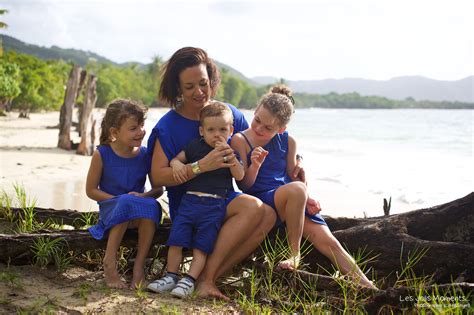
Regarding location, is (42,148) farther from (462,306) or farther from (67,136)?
(462,306)

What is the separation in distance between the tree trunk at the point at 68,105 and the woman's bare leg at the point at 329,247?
43.2ft

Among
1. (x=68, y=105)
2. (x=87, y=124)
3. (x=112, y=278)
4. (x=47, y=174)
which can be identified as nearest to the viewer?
(x=112, y=278)

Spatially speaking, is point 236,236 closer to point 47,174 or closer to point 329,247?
point 329,247

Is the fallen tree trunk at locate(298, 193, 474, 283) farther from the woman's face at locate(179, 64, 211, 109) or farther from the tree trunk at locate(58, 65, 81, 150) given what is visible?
the tree trunk at locate(58, 65, 81, 150)

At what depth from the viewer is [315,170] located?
1598 cm

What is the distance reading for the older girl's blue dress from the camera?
3594 mm

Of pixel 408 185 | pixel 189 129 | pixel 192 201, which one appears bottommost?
pixel 408 185

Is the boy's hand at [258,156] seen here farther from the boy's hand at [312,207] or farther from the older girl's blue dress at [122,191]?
the older girl's blue dress at [122,191]

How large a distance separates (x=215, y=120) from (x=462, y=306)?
1994 mm

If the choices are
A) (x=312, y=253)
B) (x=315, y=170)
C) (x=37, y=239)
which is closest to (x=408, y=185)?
(x=315, y=170)

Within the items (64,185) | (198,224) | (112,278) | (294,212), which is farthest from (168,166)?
(64,185)

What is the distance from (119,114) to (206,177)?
2.83 feet

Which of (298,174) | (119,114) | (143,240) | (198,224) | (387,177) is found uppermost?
(119,114)

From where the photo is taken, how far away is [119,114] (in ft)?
12.8
